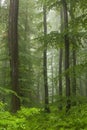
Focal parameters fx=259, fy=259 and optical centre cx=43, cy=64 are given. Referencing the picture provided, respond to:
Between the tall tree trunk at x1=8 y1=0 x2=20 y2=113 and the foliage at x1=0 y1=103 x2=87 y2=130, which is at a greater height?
the tall tree trunk at x1=8 y1=0 x2=20 y2=113

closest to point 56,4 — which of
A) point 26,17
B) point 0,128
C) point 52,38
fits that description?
point 52,38

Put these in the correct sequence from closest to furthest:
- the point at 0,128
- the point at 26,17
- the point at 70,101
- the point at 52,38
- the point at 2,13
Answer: the point at 0,128 < the point at 70,101 < the point at 52,38 < the point at 2,13 < the point at 26,17

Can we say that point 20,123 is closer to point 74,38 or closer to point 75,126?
point 75,126

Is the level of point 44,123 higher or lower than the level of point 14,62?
lower

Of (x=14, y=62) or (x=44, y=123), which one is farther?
(x=14, y=62)

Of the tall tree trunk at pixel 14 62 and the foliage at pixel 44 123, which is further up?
the tall tree trunk at pixel 14 62

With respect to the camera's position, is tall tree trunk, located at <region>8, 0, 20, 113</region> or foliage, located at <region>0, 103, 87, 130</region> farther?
tall tree trunk, located at <region>8, 0, 20, 113</region>

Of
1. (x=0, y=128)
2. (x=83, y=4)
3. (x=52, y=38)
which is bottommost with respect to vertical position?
(x=0, y=128)

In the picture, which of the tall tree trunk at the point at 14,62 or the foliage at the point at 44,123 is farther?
the tall tree trunk at the point at 14,62

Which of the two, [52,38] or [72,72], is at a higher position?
[52,38]

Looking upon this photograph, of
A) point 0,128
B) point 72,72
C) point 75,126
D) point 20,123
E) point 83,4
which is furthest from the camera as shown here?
point 72,72

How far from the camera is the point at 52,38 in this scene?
11.7m

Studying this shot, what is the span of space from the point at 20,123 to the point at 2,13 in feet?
43.0

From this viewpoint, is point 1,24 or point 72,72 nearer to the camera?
point 72,72
